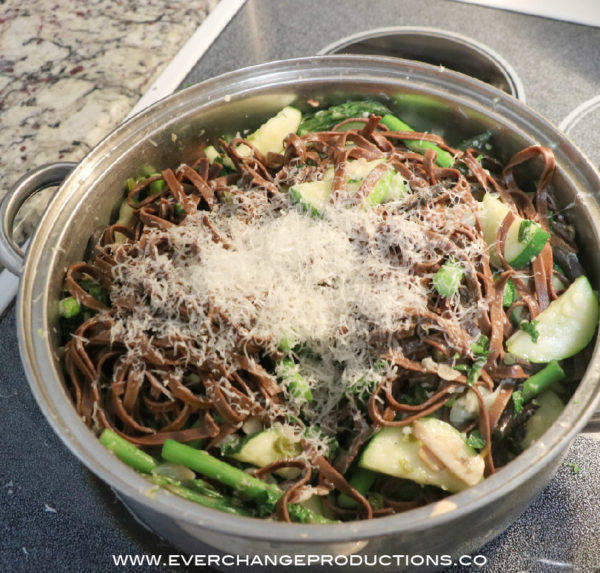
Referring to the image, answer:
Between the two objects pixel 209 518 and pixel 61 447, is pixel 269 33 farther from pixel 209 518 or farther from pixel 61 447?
pixel 209 518

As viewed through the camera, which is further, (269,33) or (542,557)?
(269,33)

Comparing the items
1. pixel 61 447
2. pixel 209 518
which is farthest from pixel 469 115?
pixel 61 447

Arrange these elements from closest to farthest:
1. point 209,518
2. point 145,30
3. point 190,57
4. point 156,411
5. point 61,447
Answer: point 209,518 → point 156,411 → point 61,447 → point 190,57 → point 145,30

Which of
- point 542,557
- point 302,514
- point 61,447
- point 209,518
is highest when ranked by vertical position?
point 209,518

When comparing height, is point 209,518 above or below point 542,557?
above

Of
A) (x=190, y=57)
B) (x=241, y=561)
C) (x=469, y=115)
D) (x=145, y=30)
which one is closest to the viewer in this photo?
(x=241, y=561)

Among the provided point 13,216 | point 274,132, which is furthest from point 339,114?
point 13,216

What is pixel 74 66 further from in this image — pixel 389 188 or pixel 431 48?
pixel 389 188

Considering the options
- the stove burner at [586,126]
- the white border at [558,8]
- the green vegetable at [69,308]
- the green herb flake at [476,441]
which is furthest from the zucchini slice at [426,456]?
the white border at [558,8]
